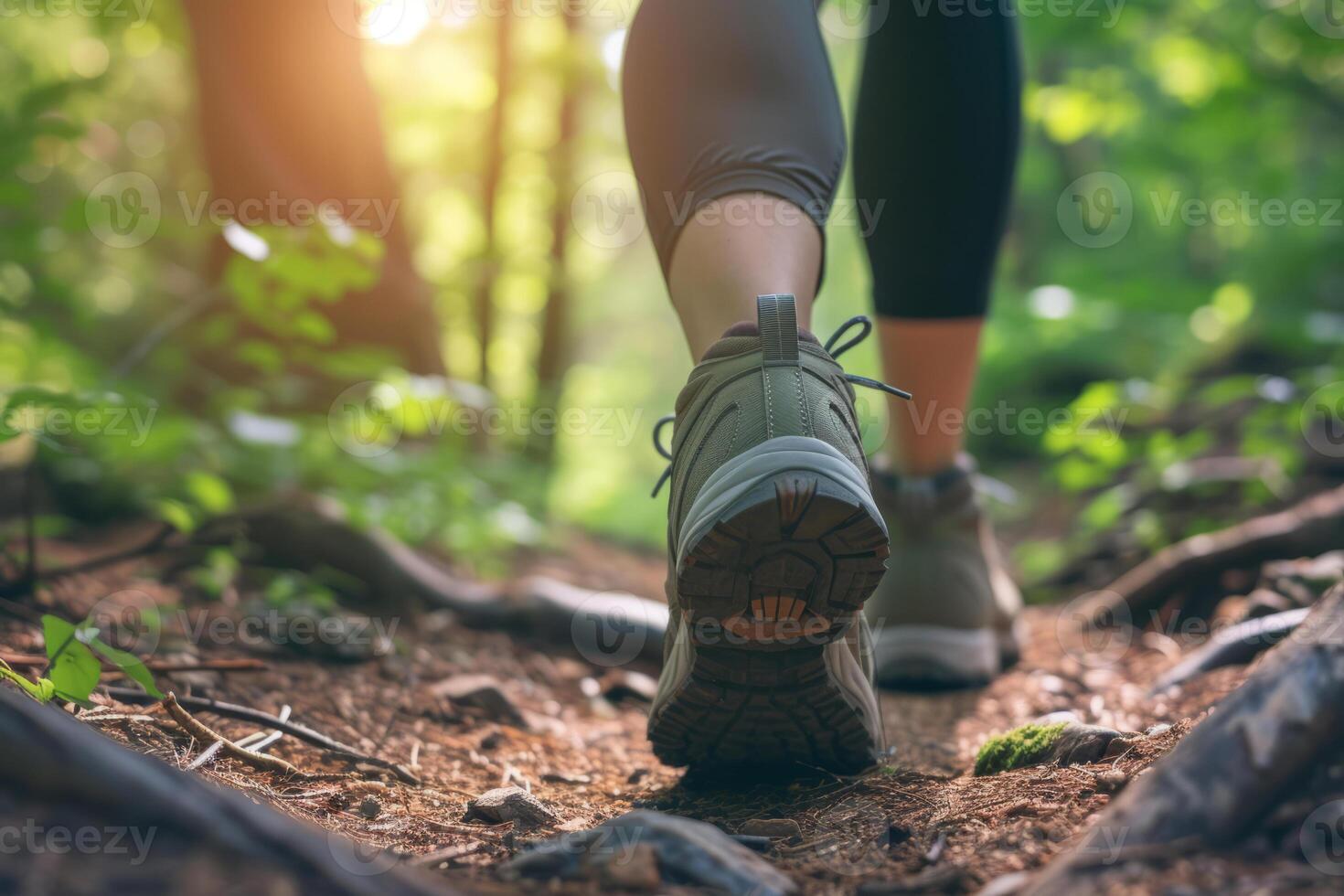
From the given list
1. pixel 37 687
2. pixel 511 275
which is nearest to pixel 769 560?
pixel 37 687

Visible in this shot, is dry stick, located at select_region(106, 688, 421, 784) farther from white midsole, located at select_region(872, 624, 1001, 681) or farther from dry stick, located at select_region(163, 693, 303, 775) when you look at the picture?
white midsole, located at select_region(872, 624, 1001, 681)

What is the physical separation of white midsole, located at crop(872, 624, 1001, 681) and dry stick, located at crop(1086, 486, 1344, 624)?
29.9 inches

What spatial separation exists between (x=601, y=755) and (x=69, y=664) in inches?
35.4

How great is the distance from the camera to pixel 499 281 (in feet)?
24.3

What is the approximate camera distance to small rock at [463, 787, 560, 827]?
1.24 meters

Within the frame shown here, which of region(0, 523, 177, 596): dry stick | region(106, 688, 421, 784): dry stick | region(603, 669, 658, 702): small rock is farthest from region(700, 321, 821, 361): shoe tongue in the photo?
Result: region(0, 523, 177, 596): dry stick

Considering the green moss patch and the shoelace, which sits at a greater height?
the shoelace

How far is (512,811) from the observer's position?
1243 mm

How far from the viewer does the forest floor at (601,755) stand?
1.02 m

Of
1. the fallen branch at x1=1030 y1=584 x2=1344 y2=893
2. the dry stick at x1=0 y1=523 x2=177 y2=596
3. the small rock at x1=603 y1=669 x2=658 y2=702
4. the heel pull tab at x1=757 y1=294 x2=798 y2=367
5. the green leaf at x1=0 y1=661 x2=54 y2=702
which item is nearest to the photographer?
the fallen branch at x1=1030 y1=584 x2=1344 y2=893

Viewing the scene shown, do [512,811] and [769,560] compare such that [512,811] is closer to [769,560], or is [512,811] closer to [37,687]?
[769,560]

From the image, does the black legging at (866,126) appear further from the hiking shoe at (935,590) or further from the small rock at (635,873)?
the small rock at (635,873)

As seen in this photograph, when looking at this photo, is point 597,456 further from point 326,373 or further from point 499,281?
point 326,373

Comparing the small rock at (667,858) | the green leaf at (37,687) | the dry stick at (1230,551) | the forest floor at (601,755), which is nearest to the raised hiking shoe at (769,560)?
the forest floor at (601,755)
